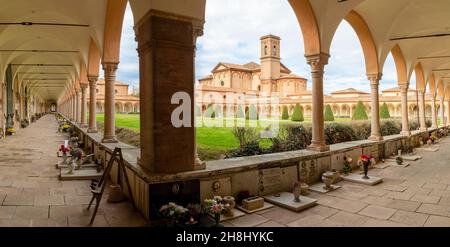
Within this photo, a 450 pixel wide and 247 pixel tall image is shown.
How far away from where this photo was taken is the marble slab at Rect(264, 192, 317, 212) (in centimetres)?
503

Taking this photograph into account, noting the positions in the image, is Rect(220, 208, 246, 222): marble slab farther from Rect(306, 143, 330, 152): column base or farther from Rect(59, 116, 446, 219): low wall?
Rect(306, 143, 330, 152): column base

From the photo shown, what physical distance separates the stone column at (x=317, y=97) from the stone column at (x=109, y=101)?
5982 mm

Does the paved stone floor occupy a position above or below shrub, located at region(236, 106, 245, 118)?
below

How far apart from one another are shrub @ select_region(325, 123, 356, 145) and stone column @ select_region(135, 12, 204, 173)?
8.09m

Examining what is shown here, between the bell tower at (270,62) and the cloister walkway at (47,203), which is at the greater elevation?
the bell tower at (270,62)

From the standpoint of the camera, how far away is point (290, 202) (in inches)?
208

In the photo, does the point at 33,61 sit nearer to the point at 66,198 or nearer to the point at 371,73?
the point at 66,198

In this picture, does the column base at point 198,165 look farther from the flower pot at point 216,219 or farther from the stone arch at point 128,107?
the stone arch at point 128,107

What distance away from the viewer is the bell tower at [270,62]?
62.3 meters

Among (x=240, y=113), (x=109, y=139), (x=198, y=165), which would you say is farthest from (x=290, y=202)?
(x=240, y=113)

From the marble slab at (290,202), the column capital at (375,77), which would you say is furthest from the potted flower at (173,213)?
the column capital at (375,77)

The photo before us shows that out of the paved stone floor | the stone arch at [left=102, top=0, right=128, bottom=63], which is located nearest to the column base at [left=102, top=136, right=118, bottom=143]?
the stone arch at [left=102, top=0, right=128, bottom=63]

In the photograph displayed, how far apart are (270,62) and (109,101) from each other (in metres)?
56.7

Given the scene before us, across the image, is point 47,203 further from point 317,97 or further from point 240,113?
point 240,113
